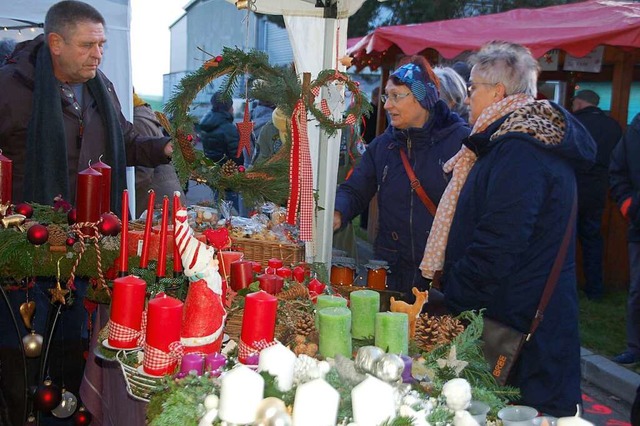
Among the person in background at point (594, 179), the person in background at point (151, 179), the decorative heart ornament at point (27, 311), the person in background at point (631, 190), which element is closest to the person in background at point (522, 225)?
the decorative heart ornament at point (27, 311)

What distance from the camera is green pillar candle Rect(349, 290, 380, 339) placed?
206 centimetres

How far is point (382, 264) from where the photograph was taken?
279 cm

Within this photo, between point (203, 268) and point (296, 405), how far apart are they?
0.70 metres

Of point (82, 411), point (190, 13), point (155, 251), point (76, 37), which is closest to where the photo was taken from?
point (155, 251)

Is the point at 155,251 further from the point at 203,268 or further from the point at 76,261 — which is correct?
the point at 203,268

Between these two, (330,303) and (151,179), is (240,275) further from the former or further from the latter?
(151,179)

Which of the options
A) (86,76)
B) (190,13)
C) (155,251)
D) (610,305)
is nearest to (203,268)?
(155,251)

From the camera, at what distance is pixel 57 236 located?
2.65 meters

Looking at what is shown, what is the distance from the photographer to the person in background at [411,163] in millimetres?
3457

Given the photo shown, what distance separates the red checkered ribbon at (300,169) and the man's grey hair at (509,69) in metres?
0.78

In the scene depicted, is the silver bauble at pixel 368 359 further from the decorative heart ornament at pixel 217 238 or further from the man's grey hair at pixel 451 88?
the man's grey hair at pixel 451 88

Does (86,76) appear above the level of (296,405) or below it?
above

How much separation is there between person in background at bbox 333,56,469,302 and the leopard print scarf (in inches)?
12.9

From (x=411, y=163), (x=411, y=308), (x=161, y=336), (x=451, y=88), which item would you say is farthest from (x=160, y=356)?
(x=451, y=88)
